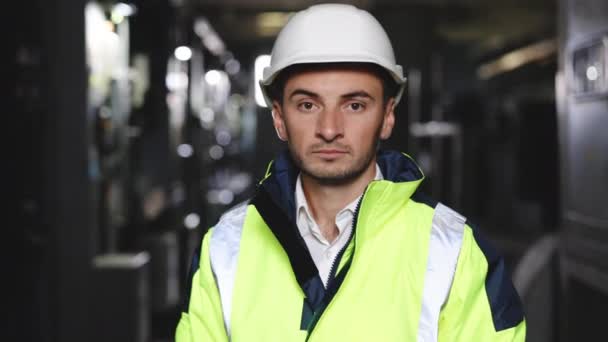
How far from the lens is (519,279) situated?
5.21 metres

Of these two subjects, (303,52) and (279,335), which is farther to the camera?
(303,52)

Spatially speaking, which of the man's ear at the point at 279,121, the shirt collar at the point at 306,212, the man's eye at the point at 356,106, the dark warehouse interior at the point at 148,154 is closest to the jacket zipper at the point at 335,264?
the shirt collar at the point at 306,212

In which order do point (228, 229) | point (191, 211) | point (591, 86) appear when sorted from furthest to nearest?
point (191, 211) → point (591, 86) → point (228, 229)

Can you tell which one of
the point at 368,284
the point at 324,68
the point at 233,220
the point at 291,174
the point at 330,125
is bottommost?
the point at 368,284

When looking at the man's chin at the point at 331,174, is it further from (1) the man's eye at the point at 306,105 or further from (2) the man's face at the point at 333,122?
(1) the man's eye at the point at 306,105

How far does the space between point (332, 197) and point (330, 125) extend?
226 millimetres

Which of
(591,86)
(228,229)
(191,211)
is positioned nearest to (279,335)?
(228,229)

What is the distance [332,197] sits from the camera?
2.20 m

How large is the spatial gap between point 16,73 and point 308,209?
134 inches

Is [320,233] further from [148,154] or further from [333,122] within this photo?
[148,154]

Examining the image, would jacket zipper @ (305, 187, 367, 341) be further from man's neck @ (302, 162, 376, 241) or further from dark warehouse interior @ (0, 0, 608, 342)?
dark warehouse interior @ (0, 0, 608, 342)

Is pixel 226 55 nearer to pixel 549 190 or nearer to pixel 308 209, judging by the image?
pixel 549 190

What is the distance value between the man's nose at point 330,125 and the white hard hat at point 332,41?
138 mm

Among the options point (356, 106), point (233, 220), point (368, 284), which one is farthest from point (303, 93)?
point (368, 284)
